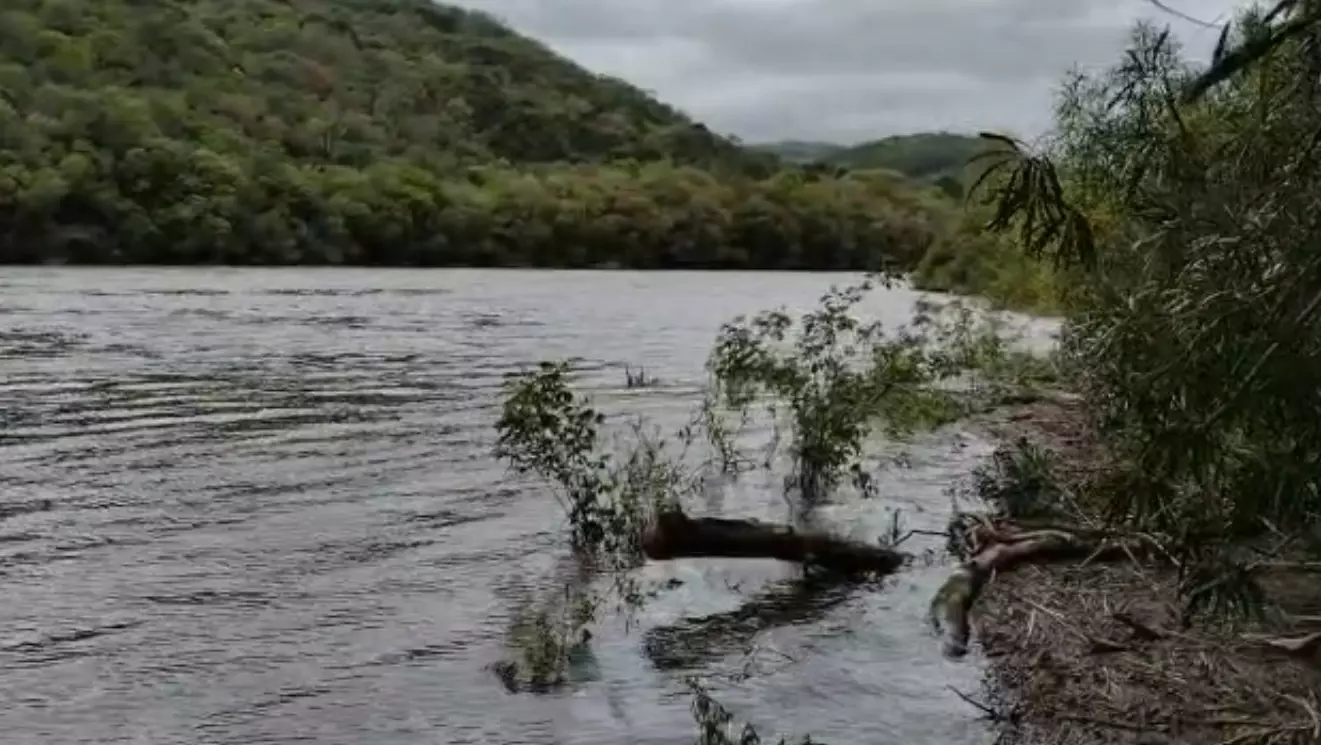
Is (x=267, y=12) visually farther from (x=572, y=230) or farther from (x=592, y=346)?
(x=592, y=346)

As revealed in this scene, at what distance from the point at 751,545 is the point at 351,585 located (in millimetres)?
4687

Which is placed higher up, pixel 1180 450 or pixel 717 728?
pixel 1180 450

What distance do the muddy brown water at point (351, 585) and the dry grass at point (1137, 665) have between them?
63cm

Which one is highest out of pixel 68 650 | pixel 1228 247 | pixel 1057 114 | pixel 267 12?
pixel 267 12

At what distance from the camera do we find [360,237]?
109000 mm

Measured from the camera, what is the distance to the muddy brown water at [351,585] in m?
12.9

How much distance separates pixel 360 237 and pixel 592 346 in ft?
201

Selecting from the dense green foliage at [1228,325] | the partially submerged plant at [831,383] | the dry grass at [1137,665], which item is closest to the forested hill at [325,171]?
the partially submerged plant at [831,383]

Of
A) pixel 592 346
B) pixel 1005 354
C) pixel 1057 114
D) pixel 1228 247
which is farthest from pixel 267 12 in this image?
pixel 1228 247

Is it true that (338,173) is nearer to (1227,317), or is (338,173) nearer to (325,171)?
(325,171)

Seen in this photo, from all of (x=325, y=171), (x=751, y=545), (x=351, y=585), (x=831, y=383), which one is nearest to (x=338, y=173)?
(x=325, y=171)

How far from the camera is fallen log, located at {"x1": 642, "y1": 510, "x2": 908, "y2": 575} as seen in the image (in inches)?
692

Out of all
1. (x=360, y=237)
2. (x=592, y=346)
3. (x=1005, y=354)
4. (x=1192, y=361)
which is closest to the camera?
(x=1192, y=361)

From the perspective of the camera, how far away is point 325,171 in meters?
122
